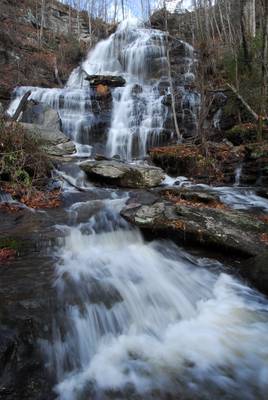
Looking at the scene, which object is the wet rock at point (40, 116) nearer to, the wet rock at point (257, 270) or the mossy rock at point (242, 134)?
the mossy rock at point (242, 134)

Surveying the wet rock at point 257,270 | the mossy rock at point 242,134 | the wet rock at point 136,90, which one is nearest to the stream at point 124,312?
the wet rock at point 257,270

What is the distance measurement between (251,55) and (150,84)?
5900 mm

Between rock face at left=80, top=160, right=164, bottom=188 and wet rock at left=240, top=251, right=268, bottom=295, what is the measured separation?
436 centimetres

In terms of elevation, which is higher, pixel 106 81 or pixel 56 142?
pixel 106 81

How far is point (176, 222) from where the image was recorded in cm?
600

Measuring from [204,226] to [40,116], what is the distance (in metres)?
9.91

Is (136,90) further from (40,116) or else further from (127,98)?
(40,116)

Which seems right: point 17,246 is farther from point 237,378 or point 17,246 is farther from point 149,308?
point 237,378

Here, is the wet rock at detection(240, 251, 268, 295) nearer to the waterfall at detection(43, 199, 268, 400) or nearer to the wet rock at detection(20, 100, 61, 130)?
the waterfall at detection(43, 199, 268, 400)

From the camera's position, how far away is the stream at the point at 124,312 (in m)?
3.28

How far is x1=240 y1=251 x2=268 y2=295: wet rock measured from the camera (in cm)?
483

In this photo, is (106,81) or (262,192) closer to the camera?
(262,192)

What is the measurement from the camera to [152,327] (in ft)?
13.8

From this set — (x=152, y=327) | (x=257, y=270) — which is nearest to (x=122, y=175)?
(x=257, y=270)
